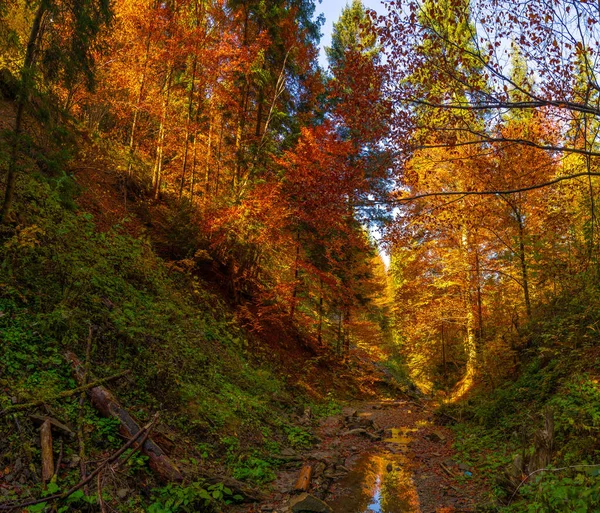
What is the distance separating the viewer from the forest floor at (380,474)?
6.46 metres

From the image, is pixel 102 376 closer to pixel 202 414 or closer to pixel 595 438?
pixel 202 414

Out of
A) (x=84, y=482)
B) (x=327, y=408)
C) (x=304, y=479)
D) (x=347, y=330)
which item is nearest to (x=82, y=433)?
(x=84, y=482)

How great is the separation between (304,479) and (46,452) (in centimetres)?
425

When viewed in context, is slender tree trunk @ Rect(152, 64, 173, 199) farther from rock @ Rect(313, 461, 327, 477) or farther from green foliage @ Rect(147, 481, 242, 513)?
green foliage @ Rect(147, 481, 242, 513)

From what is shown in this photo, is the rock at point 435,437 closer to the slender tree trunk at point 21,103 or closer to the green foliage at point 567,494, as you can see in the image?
the green foliage at point 567,494

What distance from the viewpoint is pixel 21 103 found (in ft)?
23.4

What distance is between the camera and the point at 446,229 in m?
16.3

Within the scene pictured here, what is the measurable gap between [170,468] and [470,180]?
13.6 metres

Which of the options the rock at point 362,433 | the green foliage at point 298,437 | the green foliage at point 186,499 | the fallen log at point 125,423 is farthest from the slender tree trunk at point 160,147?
the green foliage at point 186,499

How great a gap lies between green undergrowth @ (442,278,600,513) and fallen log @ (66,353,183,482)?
14.5 ft

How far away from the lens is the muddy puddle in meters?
6.59

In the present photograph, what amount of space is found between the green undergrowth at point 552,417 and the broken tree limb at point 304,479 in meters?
2.93

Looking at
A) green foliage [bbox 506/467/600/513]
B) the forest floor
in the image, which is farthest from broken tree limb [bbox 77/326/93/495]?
green foliage [bbox 506/467/600/513]

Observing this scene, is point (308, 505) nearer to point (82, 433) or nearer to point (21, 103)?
point (82, 433)
